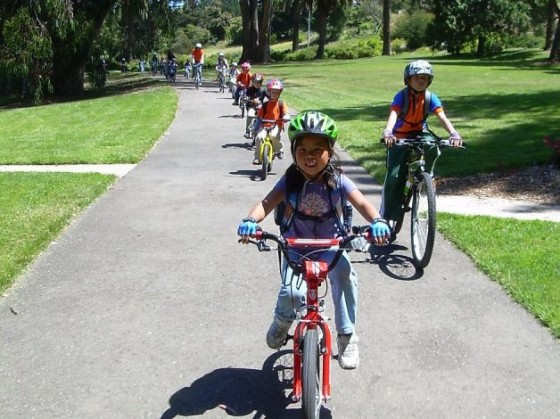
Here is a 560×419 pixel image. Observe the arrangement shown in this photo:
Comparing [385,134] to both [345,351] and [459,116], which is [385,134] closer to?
[345,351]

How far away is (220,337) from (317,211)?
1.45 metres

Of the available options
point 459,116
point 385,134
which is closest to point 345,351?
point 385,134

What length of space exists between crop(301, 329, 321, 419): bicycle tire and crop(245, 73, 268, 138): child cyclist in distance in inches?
380

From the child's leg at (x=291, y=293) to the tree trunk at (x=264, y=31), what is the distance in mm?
45155

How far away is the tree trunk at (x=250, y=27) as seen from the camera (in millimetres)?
45625

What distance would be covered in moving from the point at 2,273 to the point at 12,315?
0.98 metres

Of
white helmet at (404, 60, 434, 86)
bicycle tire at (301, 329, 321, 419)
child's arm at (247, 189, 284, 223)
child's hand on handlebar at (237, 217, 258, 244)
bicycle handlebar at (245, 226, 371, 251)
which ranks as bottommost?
bicycle tire at (301, 329, 321, 419)

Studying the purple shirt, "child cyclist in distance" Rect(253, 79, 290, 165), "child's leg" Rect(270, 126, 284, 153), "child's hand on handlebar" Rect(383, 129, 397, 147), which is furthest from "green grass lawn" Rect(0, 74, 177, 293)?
"child's hand on handlebar" Rect(383, 129, 397, 147)

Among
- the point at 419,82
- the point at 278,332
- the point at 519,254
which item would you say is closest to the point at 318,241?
the point at 278,332

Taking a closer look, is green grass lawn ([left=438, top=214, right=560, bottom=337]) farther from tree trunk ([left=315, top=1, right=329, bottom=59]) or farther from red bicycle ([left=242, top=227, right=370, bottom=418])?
tree trunk ([left=315, top=1, right=329, bottom=59])

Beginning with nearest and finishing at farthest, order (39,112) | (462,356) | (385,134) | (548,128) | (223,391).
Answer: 1. (223,391)
2. (462,356)
3. (385,134)
4. (548,128)
5. (39,112)

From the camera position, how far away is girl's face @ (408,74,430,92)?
250 inches

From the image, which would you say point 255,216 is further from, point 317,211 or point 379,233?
point 379,233

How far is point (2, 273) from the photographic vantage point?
620 cm
